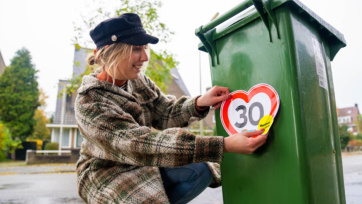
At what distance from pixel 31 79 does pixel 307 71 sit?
87.2ft

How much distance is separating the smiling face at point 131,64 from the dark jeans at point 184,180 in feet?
2.32

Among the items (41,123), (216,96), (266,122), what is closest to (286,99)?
(266,122)

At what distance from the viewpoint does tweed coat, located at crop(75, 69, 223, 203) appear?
1307 millimetres

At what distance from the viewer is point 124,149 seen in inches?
54.2

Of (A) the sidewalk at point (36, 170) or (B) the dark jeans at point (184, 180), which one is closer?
(B) the dark jeans at point (184, 180)

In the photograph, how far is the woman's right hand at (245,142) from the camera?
122 centimetres

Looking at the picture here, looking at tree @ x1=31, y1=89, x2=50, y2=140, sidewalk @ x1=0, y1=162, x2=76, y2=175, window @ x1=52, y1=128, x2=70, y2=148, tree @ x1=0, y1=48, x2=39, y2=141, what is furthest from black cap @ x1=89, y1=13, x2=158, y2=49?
tree @ x1=31, y1=89, x2=50, y2=140

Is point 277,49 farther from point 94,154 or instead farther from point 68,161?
point 68,161

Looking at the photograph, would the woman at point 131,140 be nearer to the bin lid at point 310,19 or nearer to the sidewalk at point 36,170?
the bin lid at point 310,19

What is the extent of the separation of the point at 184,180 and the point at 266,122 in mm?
710

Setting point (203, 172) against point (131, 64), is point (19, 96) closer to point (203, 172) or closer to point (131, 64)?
point (131, 64)

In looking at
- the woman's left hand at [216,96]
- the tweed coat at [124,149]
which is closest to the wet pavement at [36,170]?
the tweed coat at [124,149]

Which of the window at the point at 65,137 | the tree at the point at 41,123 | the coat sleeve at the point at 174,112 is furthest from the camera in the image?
the tree at the point at 41,123

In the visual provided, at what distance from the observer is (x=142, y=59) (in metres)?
1.68
